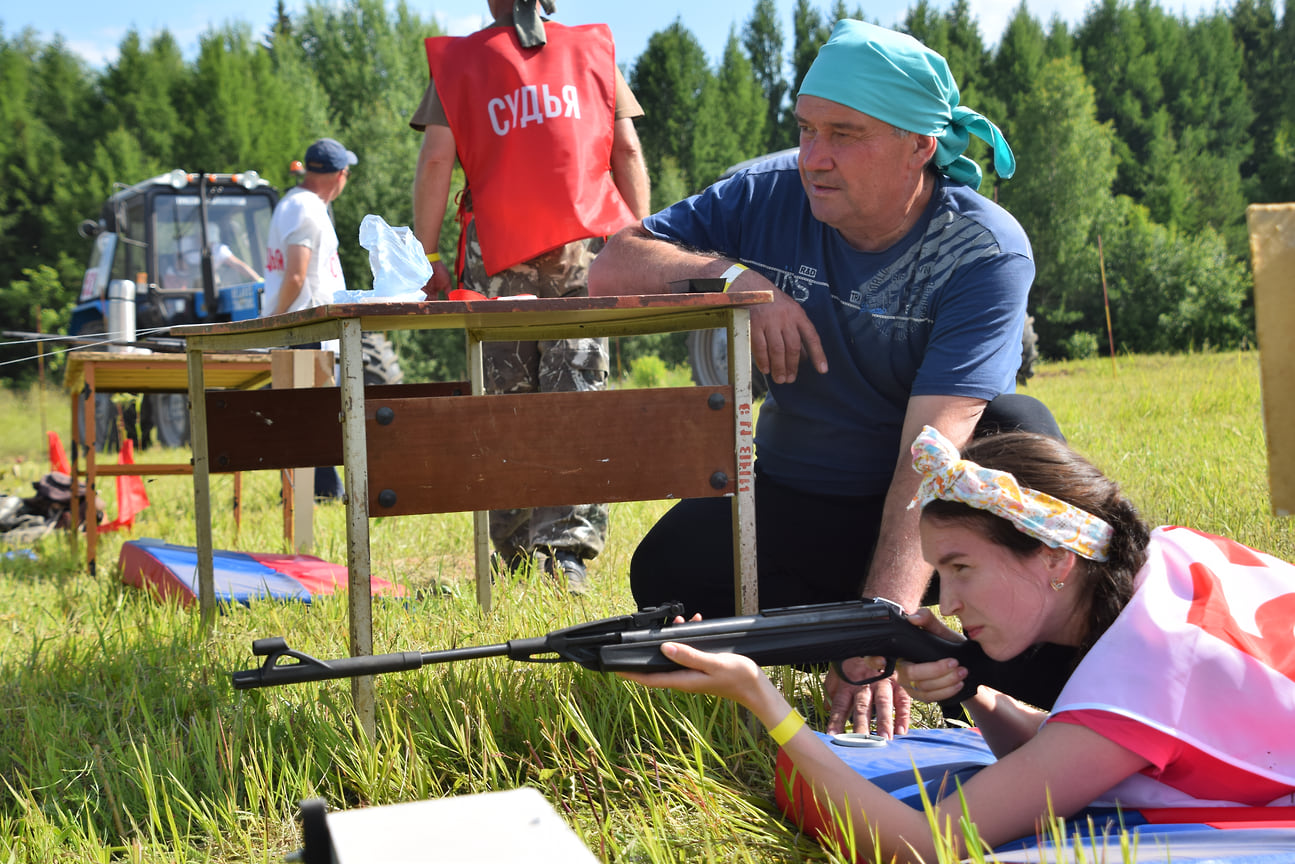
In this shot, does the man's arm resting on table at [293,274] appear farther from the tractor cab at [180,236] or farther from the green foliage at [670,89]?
the green foliage at [670,89]

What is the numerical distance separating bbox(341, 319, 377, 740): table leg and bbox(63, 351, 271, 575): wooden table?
8.08ft

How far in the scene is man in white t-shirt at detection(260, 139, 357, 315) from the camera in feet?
19.0

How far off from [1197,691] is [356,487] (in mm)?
1450

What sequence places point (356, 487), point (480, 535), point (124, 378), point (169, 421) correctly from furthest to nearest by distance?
point (169, 421), point (124, 378), point (480, 535), point (356, 487)

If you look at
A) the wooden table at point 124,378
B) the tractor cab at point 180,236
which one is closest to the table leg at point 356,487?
the wooden table at point 124,378

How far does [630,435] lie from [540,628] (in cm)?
93

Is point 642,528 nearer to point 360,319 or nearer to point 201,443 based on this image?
point 201,443

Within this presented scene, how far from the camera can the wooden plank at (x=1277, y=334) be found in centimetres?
347

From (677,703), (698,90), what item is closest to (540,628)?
(677,703)

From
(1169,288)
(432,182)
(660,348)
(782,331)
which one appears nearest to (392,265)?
(782,331)

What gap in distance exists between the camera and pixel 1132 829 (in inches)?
64.9

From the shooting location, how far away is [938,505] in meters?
1.85

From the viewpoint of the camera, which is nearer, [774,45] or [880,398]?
[880,398]

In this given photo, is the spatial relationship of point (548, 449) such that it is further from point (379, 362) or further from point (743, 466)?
point (379, 362)
